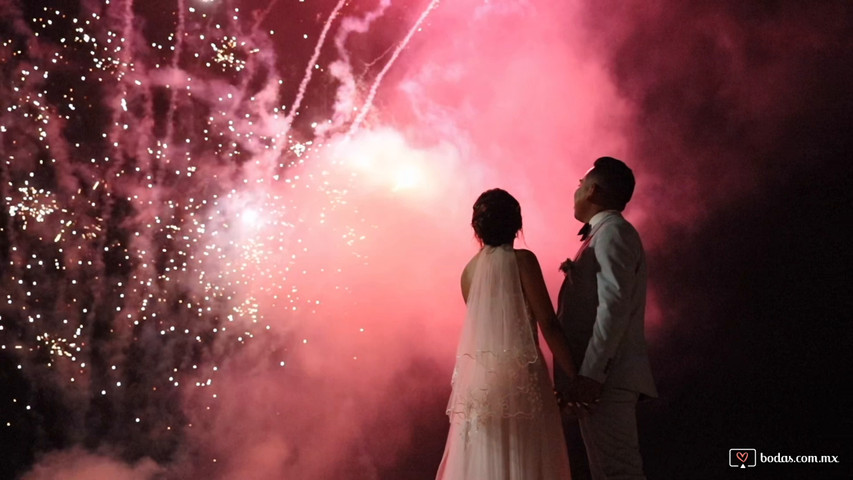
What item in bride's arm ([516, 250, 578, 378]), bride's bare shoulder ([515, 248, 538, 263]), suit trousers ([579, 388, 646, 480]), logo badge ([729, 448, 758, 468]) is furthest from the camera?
logo badge ([729, 448, 758, 468])

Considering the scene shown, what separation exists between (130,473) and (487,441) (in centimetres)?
259

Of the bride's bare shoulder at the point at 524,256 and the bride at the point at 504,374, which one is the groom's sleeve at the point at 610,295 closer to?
the bride at the point at 504,374

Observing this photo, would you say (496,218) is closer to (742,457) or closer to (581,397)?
(581,397)

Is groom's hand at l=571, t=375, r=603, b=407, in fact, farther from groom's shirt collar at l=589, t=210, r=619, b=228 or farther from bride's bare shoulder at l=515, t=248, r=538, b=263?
groom's shirt collar at l=589, t=210, r=619, b=228

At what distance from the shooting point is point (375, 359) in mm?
4488

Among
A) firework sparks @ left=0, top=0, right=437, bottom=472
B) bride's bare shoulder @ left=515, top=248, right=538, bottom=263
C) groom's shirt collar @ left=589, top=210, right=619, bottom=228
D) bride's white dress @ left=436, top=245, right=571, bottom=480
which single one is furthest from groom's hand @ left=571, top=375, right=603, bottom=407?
firework sparks @ left=0, top=0, right=437, bottom=472

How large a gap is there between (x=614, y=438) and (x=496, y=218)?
87 centimetres

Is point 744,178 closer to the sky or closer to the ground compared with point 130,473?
closer to the sky

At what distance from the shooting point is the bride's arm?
8.15 ft

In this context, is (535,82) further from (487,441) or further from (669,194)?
(487,441)

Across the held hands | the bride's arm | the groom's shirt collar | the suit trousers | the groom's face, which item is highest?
the groom's face

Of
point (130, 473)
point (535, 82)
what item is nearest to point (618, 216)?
point (535, 82)

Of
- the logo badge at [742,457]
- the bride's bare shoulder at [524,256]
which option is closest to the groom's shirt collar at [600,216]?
the bride's bare shoulder at [524,256]

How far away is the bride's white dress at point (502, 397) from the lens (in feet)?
7.91
